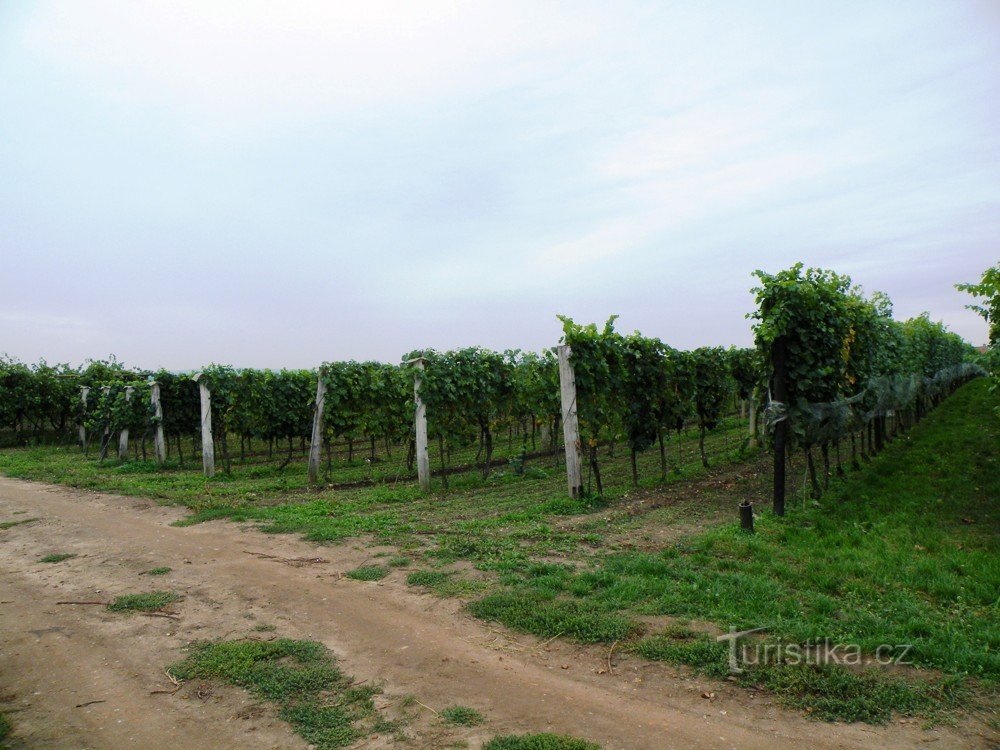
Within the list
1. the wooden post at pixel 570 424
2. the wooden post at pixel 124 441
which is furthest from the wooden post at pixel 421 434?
the wooden post at pixel 124 441

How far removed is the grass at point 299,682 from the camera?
11.3 ft

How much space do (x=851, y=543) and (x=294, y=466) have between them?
49.7ft

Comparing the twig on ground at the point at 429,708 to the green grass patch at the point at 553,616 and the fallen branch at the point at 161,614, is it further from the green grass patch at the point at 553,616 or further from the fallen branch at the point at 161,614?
the fallen branch at the point at 161,614

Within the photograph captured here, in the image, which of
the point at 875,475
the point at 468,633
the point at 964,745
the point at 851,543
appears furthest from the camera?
the point at 875,475

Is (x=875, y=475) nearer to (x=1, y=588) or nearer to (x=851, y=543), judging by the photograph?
(x=851, y=543)

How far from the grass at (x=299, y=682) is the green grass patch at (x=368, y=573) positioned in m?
1.54

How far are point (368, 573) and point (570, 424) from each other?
5093 mm

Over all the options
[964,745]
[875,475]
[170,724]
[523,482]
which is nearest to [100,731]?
[170,724]

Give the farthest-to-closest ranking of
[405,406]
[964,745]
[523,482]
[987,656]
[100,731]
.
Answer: [405,406] < [523,482] < [987,656] < [100,731] < [964,745]

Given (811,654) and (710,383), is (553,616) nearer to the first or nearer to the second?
(811,654)

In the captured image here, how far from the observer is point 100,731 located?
3453 mm

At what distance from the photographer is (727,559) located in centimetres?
617

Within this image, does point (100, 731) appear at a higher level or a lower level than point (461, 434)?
lower

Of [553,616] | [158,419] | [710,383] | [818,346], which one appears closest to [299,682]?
[553,616]
